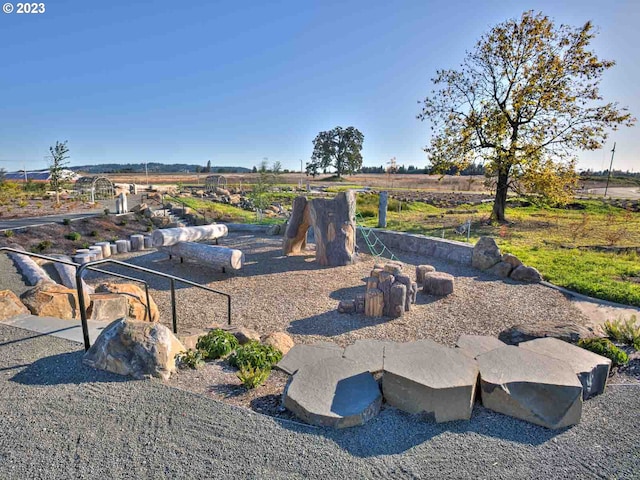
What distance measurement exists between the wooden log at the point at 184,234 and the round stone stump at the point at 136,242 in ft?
4.97

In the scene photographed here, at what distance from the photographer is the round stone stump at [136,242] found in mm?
10461

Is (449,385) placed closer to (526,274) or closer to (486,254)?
(526,274)

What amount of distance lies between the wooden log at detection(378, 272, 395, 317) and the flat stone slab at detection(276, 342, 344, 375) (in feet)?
6.88

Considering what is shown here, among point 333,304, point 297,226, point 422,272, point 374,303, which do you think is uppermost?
point 297,226

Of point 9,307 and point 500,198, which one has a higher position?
point 500,198

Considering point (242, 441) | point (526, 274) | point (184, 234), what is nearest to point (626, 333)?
point (526, 274)

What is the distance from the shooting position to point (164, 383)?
9.93 ft

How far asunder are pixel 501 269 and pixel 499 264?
0.14 metres

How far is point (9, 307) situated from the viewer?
418cm

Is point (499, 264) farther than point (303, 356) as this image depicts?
Yes

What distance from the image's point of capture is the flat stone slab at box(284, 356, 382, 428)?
271 cm

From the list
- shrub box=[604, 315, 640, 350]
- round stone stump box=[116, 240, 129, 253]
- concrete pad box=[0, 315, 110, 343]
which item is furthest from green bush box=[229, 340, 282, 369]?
round stone stump box=[116, 240, 129, 253]

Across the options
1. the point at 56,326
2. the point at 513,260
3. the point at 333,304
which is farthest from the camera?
the point at 513,260

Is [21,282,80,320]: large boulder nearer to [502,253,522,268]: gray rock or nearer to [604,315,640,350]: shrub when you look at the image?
[604,315,640,350]: shrub
